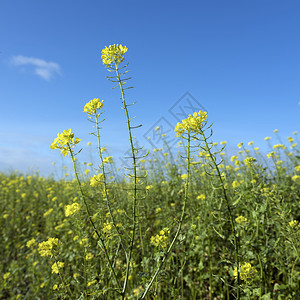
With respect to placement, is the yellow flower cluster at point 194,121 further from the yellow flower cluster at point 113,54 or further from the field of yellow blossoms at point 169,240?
the yellow flower cluster at point 113,54

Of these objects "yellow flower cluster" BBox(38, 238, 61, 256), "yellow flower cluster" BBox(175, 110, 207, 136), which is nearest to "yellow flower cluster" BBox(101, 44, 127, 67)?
"yellow flower cluster" BBox(175, 110, 207, 136)

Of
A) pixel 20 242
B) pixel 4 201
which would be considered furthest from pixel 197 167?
pixel 4 201

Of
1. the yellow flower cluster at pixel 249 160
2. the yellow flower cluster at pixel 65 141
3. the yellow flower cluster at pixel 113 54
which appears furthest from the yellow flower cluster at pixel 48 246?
the yellow flower cluster at pixel 249 160

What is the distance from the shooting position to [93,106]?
196 centimetres

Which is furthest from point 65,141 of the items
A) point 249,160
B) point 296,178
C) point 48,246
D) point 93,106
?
point 296,178

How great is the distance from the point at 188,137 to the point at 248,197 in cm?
133

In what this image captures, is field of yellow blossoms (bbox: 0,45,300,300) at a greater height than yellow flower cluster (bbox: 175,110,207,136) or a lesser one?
lesser

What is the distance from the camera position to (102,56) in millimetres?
1879

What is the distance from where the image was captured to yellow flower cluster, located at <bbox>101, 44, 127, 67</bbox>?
187cm

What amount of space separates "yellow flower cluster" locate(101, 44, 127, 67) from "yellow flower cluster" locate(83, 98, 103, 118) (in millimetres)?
296

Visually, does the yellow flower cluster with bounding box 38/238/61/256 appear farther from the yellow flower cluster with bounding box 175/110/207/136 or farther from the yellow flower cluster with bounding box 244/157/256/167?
the yellow flower cluster with bounding box 244/157/256/167

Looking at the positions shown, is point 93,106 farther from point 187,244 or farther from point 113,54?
point 187,244

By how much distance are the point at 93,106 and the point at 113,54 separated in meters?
0.44

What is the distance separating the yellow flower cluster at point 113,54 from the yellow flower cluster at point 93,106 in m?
0.30
